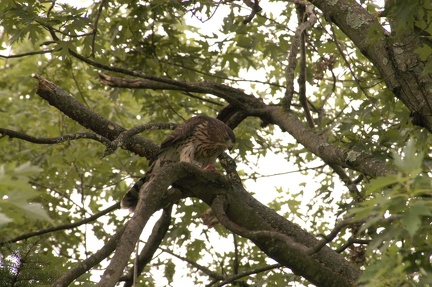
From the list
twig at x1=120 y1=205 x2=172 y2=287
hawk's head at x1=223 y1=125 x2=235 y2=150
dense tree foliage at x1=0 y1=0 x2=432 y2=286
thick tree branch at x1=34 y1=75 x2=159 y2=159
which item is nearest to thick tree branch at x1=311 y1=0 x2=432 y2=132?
dense tree foliage at x1=0 y1=0 x2=432 y2=286

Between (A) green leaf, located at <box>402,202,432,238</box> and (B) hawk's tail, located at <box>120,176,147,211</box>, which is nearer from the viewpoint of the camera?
(A) green leaf, located at <box>402,202,432,238</box>

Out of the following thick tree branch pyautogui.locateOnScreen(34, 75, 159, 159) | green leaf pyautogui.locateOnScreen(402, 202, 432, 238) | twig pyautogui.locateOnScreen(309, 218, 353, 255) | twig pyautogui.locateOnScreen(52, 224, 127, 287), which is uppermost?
thick tree branch pyautogui.locateOnScreen(34, 75, 159, 159)

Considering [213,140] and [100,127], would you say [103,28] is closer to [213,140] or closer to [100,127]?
[213,140]

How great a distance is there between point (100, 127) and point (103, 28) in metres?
2.61

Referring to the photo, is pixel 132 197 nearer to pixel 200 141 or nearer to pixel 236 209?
pixel 200 141

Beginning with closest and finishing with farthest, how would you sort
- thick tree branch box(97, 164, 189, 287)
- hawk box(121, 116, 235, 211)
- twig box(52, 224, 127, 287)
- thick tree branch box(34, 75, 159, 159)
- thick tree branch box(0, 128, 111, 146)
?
thick tree branch box(97, 164, 189, 287), twig box(52, 224, 127, 287), thick tree branch box(0, 128, 111, 146), thick tree branch box(34, 75, 159, 159), hawk box(121, 116, 235, 211)

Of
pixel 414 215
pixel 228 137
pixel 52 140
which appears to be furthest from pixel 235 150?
pixel 414 215

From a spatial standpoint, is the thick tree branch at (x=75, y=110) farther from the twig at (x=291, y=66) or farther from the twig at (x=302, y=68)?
the twig at (x=302, y=68)

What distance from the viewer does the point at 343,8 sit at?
513 centimetres

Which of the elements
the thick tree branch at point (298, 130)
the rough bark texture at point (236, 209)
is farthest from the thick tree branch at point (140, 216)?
the thick tree branch at point (298, 130)

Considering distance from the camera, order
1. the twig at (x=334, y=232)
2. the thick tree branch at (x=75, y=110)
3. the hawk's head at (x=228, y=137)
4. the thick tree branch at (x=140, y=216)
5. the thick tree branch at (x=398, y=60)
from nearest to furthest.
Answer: the twig at (x=334, y=232) < the thick tree branch at (x=140, y=216) < the thick tree branch at (x=398, y=60) < the thick tree branch at (x=75, y=110) < the hawk's head at (x=228, y=137)

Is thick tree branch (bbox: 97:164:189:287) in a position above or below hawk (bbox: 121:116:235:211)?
below

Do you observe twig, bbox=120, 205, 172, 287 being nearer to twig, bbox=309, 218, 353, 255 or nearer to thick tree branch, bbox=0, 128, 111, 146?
thick tree branch, bbox=0, 128, 111, 146

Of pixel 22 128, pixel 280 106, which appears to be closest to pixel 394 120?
pixel 280 106
